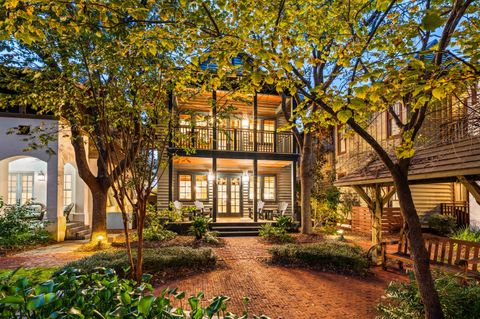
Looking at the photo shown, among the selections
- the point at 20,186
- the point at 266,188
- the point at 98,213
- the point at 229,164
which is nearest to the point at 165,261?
the point at 98,213

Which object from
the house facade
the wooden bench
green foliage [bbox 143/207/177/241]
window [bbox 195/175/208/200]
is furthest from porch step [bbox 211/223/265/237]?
the wooden bench

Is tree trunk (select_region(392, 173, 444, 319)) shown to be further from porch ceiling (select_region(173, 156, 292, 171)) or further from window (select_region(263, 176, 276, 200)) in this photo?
window (select_region(263, 176, 276, 200))

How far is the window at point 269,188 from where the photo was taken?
15.9 meters

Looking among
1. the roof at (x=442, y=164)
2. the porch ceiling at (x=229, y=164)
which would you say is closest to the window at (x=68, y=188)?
the porch ceiling at (x=229, y=164)

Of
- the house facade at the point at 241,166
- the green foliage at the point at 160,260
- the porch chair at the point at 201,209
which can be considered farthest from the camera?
the house facade at the point at 241,166

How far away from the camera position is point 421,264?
3281 millimetres

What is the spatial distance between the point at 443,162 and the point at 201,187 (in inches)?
441

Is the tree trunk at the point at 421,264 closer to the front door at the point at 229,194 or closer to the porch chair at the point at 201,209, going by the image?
the porch chair at the point at 201,209

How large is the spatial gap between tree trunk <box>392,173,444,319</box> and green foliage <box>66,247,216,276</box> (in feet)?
16.4

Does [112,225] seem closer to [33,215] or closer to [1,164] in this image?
[33,215]

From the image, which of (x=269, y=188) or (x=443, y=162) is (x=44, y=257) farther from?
(x=269, y=188)

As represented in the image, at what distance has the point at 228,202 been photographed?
15.2m

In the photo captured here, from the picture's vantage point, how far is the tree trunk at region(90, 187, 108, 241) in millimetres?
9438

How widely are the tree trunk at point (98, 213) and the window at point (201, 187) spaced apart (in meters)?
5.70
